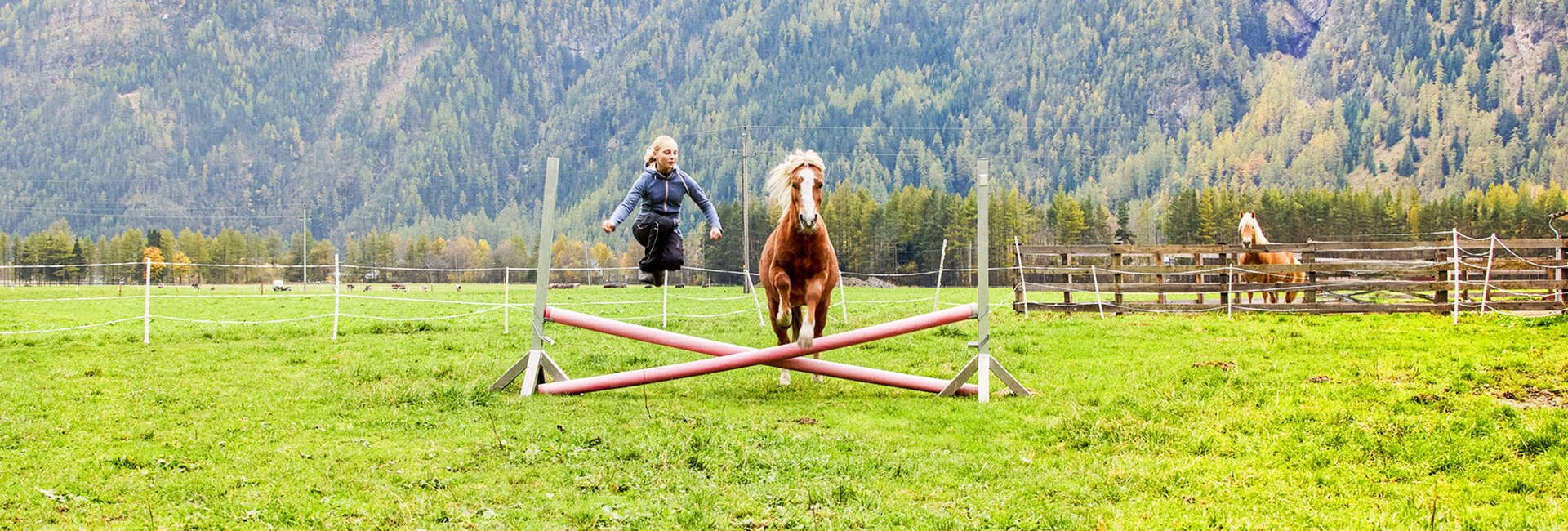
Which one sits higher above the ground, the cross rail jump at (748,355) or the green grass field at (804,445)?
the cross rail jump at (748,355)

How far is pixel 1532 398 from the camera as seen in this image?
707 centimetres

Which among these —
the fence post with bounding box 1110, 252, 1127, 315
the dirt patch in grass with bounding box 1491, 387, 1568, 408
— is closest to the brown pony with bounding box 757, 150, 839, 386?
the dirt patch in grass with bounding box 1491, 387, 1568, 408

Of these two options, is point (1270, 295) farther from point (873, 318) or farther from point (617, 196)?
point (617, 196)

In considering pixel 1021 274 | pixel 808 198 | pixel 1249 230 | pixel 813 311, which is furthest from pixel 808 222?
pixel 1249 230

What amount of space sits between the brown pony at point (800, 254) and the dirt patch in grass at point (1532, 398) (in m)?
5.12

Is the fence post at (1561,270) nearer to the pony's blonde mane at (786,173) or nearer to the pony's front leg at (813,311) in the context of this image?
the pony's front leg at (813,311)

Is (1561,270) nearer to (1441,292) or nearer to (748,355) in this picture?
(1441,292)

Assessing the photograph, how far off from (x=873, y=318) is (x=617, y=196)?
15295cm

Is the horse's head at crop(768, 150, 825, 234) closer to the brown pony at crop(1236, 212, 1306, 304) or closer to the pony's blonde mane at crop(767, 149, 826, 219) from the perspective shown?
the pony's blonde mane at crop(767, 149, 826, 219)

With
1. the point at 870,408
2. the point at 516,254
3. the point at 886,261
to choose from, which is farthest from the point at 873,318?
the point at 516,254

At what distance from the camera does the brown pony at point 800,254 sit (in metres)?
7.36

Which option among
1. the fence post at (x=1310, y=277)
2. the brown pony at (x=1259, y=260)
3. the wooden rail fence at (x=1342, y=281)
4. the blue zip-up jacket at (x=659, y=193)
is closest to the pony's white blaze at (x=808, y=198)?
the blue zip-up jacket at (x=659, y=193)

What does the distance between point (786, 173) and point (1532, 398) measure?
5.96 metres

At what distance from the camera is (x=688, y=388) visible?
8789mm
